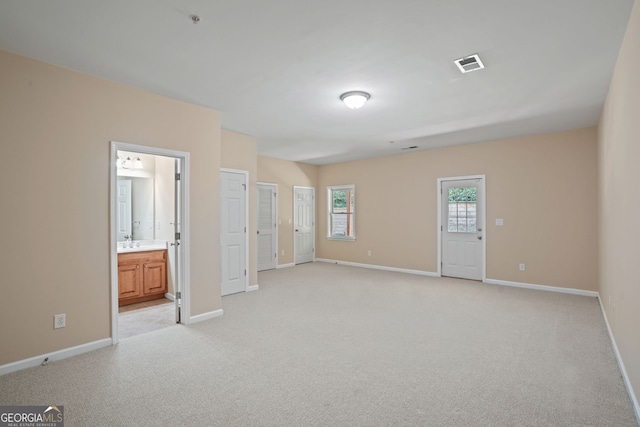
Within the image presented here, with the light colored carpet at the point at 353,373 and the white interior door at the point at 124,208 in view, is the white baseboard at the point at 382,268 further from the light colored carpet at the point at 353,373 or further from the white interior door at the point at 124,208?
the white interior door at the point at 124,208

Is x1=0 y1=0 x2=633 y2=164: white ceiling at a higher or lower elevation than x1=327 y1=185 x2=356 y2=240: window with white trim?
higher

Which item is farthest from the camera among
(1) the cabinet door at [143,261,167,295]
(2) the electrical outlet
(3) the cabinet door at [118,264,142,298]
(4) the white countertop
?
(1) the cabinet door at [143,261,167,295]

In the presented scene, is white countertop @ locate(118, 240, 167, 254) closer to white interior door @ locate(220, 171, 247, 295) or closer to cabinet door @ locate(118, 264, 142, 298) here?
cabinet door @ locate(118, 264, 142, 298)

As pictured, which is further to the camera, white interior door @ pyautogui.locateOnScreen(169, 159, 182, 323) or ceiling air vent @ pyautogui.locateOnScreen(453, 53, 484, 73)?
white interior door @ pyautogui.locateOnScreen(169, 159, 182, 323)

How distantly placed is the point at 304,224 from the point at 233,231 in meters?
3.16

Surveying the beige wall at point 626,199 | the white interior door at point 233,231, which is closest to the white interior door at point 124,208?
the white interior door at point 233,231

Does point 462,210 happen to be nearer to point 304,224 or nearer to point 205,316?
point 304,224

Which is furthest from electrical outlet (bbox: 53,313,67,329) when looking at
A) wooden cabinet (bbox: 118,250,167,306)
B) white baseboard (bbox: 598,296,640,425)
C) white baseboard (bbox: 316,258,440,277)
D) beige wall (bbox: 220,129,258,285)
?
white baseboard (bbox: 316,258,440,277)

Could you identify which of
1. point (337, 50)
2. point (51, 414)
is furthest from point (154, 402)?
point (337, 50)

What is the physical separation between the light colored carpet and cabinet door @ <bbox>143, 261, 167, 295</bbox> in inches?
62.1

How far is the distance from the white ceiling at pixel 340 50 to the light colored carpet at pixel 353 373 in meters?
2.66

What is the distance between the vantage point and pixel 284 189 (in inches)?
306

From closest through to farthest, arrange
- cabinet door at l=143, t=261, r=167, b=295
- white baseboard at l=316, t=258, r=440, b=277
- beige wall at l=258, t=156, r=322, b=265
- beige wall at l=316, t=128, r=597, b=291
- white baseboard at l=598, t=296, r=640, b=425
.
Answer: white baseboard at l=598, t=296, r=640, b=425 < cabinet door at l=143, t=261, r=167, b=295 < beige wall at l=316, t=128, r=597, b=291 < white baseboard at l=316, t=258, r=440, b=277 < beige wall at l=258, t=156, r=322, b=265

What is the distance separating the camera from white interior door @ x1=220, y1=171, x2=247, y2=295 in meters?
5.18
